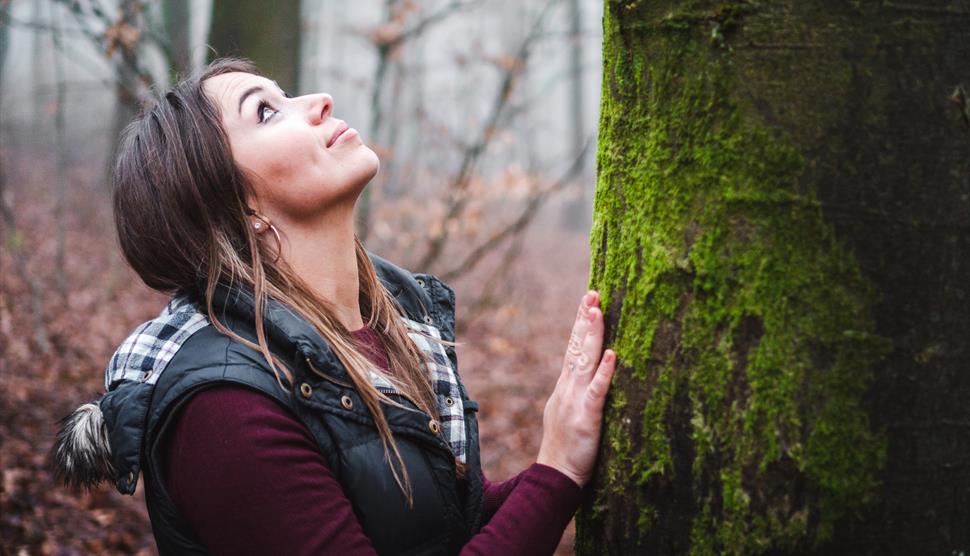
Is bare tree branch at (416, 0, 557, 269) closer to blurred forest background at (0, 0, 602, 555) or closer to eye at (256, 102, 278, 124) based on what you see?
blurred forest background at (0, 0, 602, 555)

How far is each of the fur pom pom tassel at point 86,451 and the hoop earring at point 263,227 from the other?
596 mm

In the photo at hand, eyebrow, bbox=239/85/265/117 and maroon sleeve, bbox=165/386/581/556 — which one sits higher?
eyebrow, bbox=239/85/265/117

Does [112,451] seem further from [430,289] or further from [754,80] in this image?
[754,80]

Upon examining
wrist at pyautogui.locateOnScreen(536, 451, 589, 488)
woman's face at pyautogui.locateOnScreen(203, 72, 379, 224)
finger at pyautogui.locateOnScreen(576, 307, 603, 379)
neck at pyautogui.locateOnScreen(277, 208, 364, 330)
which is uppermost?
woman's face at pyautogui.locateOnScreen(203, 72, 379, 224)

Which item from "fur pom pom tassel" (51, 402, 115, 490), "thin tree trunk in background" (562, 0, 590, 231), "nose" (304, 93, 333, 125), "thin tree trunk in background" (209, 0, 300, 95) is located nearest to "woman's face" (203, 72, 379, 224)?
"nose" (304, 93, 333, 125)

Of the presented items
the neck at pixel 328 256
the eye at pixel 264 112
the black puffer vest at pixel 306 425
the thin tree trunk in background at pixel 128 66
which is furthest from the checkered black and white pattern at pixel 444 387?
the thin tree trunk in background at pixel 128 66

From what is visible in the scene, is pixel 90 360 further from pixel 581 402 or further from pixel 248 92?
pixel 581 402

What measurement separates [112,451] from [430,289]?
1.11 m

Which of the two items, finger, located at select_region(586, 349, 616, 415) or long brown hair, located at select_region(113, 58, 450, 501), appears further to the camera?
long brown hair, located at select_region(113, 58, 450, 501)

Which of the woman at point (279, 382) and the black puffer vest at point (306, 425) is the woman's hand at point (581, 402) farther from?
the black puffer vest at point (306, 425)

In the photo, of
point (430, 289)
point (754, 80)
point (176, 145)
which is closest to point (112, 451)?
point (176, 145)

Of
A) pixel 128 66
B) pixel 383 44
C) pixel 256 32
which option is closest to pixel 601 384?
pixel 256 32

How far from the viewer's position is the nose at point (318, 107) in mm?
2016

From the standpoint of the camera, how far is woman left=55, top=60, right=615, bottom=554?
157cm
